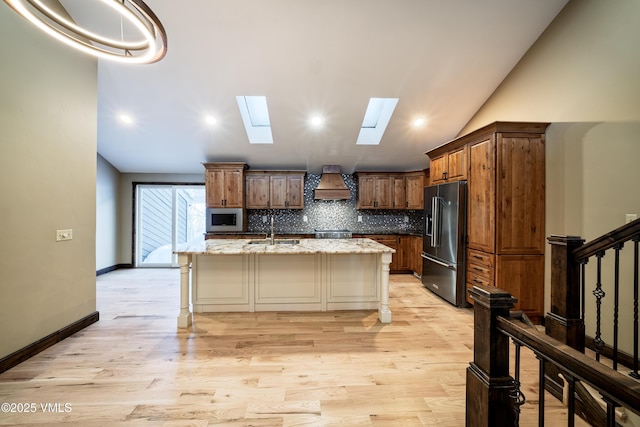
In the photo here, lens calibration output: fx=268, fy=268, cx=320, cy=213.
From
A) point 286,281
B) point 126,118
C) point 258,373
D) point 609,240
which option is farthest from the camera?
point 126,118

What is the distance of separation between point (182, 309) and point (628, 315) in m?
4.38

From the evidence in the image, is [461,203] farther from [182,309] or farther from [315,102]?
[182,309]

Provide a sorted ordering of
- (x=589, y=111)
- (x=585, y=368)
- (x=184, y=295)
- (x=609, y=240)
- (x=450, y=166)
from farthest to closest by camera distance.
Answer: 1. (x=450, y=166)
2. (x=184, y=295)
3. (x=589, y=111)
4. (x=609, y=240)
5. (x=585, y=368)

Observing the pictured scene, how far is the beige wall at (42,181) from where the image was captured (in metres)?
2.31

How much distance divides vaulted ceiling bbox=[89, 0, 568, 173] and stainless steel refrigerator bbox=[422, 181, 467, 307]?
58.3 inches

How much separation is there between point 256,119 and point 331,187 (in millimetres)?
2060

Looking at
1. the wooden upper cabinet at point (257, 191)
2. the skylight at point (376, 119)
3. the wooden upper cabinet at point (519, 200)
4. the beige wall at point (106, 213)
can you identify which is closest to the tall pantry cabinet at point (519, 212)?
the wooden upper cabinet at point (519, 200)

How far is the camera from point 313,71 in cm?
366

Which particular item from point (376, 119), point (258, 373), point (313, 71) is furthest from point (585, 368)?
A: point (376, 119)

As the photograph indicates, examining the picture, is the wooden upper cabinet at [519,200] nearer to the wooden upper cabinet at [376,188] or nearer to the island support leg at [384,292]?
the island support leg at [384,292]

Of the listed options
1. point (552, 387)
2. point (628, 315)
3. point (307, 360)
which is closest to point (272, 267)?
point (307, 360)

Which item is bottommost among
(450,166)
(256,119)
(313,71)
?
(450,166)

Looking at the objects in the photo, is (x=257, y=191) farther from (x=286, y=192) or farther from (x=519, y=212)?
(x=519, y=212)

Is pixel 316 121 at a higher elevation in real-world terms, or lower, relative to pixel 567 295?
higher
